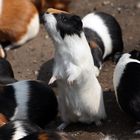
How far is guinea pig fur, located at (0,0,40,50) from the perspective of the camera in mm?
6531

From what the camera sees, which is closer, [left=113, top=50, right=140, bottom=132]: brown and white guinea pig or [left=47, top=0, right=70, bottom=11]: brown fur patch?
[left=113, top=50, right=140, bottom=132]: brown and white guinea pig

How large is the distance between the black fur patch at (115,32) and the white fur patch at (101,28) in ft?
0.13

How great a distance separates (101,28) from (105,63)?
1.09 feet

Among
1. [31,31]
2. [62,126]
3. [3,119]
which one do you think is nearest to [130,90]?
[62,126]

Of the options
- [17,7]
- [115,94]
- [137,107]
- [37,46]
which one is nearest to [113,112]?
[115,94]

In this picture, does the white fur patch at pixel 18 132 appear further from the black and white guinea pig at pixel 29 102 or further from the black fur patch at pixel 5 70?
the black fur patch at pixel 5 70

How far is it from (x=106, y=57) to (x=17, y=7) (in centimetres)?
117

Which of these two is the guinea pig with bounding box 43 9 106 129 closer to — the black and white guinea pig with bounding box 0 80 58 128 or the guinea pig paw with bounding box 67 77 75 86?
the guinea pig paw with bounding box 67 77 75 86

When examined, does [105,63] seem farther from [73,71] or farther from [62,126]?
[73,71]

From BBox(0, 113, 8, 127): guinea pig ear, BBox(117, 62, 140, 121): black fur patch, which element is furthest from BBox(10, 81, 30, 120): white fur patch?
BBox(117, 62, 140, 121): black fur patch

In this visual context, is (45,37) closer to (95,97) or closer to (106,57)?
(106,57)

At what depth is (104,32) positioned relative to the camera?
19.8 feet

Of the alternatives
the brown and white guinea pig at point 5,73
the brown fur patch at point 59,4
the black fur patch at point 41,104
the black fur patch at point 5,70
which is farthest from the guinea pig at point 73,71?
the brown fur patch at point 59,4

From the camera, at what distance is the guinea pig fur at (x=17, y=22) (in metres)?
6.53
